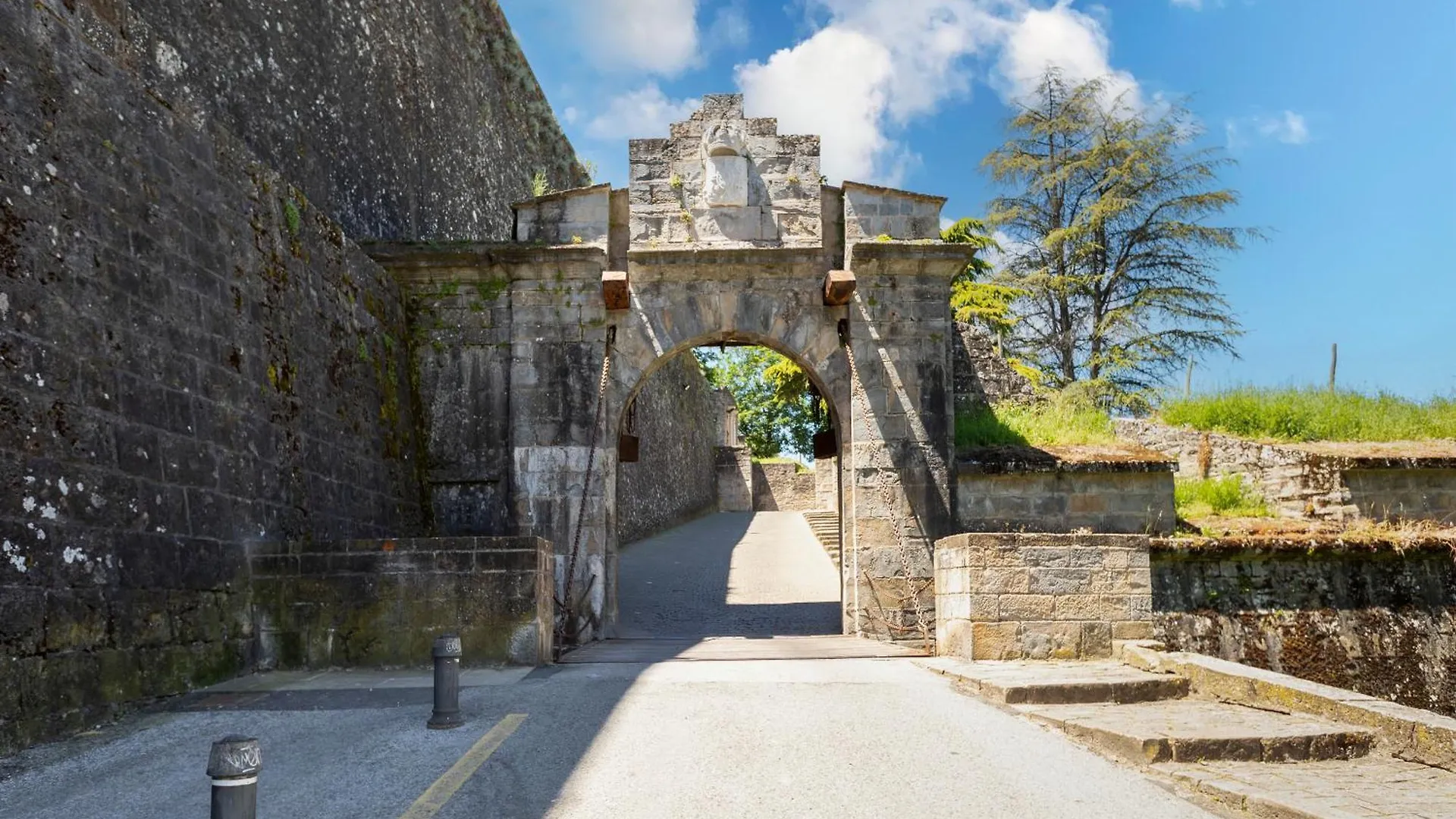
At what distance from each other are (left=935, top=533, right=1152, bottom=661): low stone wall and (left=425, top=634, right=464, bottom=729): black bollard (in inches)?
148

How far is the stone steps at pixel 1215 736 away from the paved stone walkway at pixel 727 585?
579 cm

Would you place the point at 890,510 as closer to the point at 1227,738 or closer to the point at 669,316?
the point at 669,316

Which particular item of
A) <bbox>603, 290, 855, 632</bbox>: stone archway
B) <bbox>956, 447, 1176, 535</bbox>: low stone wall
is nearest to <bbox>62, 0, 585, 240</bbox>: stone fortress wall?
<bbox>603, 290, 855, 632</bbox>: stone archway

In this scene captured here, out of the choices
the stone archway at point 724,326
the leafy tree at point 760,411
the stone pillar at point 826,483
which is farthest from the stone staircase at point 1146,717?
the leafy tree at point 760,411

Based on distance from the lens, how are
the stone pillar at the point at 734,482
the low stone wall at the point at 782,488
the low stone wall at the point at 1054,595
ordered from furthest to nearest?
the low stone wall at the point at 782,488 < the stone pillar at the point at 734,482 < the low stone wall at the point at 1054,595

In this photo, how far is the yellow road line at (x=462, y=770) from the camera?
158 inches

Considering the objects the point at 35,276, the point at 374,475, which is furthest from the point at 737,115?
the point at 35,276

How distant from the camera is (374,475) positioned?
9836 millimetres

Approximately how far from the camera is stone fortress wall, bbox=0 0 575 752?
521 cm

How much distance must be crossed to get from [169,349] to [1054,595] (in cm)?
619

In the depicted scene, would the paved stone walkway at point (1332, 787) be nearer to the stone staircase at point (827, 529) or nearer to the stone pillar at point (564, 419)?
the stone pillar at point (564, 419)

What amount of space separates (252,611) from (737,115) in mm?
6992

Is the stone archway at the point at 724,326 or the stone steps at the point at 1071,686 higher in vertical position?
the stone archway at the point at 724,326

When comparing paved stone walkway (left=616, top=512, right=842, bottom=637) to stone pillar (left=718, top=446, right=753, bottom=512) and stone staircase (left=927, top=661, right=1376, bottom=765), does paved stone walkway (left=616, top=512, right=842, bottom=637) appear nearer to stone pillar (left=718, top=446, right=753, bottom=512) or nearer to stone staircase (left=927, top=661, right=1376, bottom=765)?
stone staircase (left=927, top=661, right=1376, bottom=765)
